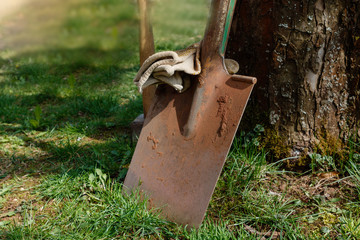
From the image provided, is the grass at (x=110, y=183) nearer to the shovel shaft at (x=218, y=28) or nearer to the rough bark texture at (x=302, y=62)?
the rough bark texture at (x=302, y=62)

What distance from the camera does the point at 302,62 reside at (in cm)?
192

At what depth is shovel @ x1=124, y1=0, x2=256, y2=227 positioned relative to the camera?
1721 millimetres

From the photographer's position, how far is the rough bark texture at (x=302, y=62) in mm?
1856

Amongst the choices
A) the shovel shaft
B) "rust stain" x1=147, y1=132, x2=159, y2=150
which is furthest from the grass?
the shovel shaft

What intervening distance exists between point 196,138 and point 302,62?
0.73 m

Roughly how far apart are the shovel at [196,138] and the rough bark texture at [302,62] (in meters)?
0.30

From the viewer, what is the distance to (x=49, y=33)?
20.3 ft

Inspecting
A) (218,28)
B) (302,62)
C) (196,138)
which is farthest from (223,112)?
(302,62)

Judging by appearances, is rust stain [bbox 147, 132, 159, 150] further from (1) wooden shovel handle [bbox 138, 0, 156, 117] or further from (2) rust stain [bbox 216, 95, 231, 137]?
(1) wooden shovel handle [bbox 138, 0, 156, 117]

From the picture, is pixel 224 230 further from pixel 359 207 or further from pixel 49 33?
pixel 49 33

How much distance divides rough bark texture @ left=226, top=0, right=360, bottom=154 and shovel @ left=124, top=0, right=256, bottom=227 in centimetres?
30

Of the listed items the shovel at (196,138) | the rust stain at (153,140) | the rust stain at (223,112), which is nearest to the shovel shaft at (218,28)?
the shovel at (196,138)

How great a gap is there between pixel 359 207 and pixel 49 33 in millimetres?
5816

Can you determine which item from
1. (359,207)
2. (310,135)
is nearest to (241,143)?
(310,135)
